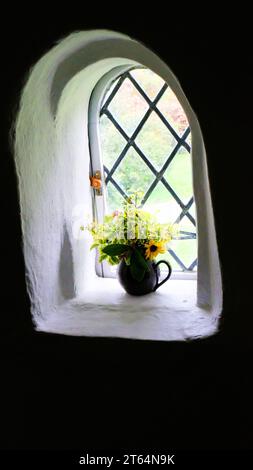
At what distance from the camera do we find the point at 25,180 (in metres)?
1.06

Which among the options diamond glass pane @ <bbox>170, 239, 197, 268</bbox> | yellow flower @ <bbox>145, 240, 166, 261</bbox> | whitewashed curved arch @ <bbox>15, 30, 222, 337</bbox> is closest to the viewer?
whitewashed curved arch @ <bbox>15, 30, 222, 337</bbox>

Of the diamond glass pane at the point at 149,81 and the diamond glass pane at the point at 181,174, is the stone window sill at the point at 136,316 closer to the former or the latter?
the diamond glass pane at the point at 181,174

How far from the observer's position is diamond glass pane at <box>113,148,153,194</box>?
1.30 meters

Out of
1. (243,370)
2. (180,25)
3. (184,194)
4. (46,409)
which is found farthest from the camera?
(184,194)

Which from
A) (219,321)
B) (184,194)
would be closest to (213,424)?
(219,321)

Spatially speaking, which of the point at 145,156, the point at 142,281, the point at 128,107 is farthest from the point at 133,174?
the point at 142,281

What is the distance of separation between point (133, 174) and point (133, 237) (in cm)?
19

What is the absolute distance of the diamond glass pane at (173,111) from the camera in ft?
4.04

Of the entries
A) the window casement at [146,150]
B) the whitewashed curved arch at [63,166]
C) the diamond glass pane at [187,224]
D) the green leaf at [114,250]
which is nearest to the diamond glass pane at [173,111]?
the window casement at [146,150]

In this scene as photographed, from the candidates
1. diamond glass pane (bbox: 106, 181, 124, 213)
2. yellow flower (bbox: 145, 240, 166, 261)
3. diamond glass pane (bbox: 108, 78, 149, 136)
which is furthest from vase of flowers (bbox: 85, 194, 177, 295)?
diamond glass pane (bbox: 108, 78, 149, 136)

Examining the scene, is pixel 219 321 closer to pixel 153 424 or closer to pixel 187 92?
pixel 153 424

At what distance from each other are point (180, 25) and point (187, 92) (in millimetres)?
118

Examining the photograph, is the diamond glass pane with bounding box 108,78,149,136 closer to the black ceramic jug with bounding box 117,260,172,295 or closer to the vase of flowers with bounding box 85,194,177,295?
the vase of flowers with bounding box 85,194,177,295

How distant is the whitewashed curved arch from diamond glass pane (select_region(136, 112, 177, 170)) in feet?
0.52
